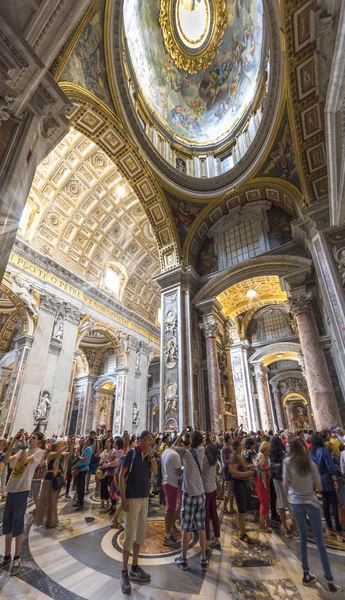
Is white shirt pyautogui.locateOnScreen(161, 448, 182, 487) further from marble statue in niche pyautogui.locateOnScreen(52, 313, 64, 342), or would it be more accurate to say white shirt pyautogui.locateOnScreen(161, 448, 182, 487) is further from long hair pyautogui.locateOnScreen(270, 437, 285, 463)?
marble statue in niche pyautogui.locateOnScreen(52, 313, 64, 342)

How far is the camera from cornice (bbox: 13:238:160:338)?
1470cm

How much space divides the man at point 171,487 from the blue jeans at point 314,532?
161 centimetres

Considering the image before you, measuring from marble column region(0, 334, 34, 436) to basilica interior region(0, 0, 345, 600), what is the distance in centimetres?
9

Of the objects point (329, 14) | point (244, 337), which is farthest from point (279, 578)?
point (244, 337)

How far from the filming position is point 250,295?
12.7 metres

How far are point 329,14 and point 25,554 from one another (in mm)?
10970

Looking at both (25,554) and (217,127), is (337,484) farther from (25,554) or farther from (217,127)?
(217,127)

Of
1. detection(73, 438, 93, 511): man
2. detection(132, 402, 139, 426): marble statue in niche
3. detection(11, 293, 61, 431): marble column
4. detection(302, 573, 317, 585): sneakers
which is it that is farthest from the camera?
detection(132, 402, 139, 426): marble statue in niche

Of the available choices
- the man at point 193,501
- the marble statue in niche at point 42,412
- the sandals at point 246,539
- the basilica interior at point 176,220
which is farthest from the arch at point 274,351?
the man at point 193,501

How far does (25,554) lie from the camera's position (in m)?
3.50

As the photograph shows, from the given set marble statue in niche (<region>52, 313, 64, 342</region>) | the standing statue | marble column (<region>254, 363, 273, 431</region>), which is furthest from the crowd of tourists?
the standing statue

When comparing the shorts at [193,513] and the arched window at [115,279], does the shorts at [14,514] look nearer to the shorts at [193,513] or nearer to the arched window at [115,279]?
the shorts at [193,513]

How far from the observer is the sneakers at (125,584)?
267 cm

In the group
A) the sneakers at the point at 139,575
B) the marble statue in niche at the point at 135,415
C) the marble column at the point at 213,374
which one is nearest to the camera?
the sneakers at the point at 139,575
